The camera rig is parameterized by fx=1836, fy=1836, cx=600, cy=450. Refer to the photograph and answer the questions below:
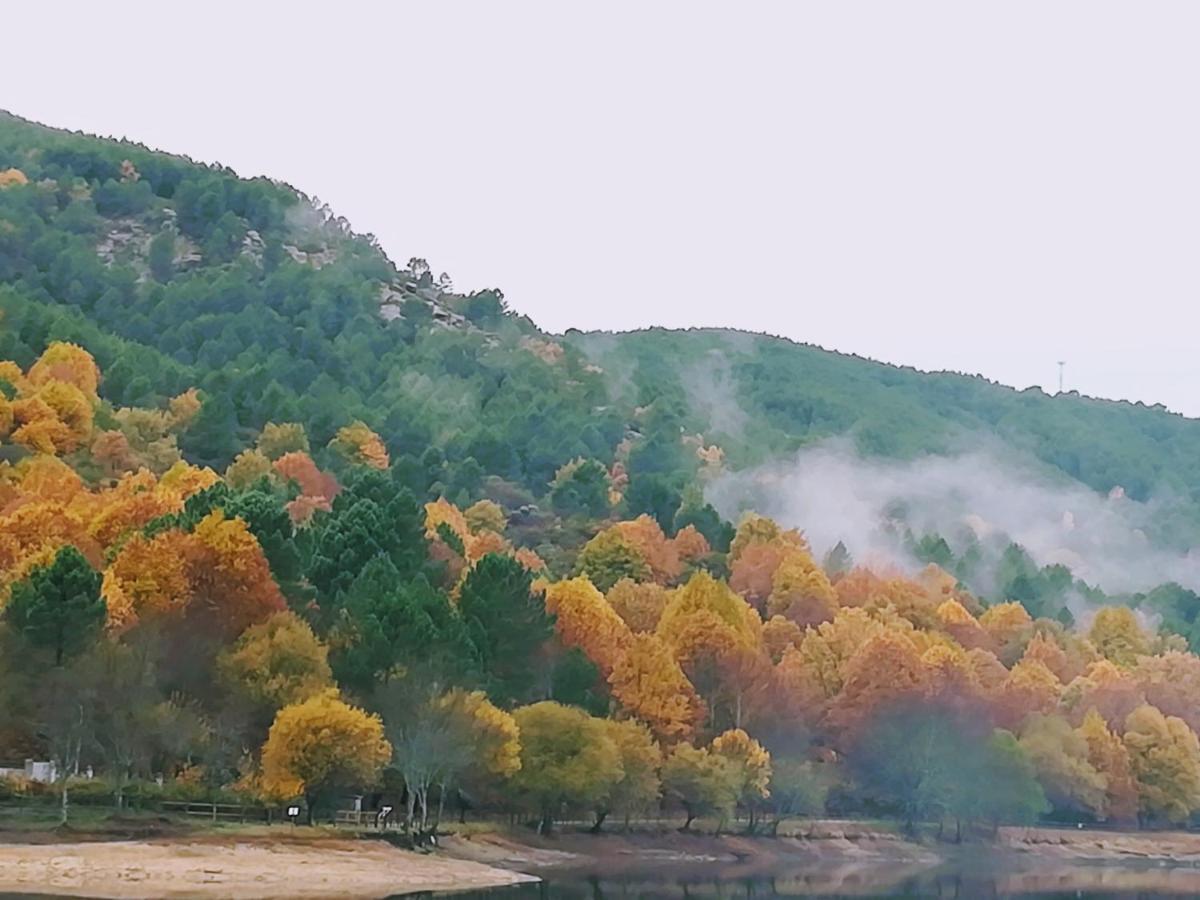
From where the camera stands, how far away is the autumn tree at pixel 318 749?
89062mm

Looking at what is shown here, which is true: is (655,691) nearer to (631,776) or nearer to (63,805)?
(631,776)

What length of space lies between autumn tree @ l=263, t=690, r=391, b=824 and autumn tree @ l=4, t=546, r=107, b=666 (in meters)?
10.5

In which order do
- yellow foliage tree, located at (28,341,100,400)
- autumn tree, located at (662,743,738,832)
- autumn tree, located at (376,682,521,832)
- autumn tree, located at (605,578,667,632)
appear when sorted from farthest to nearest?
1. yellow foliage tree, located at (28,341,100,400)
2. autumn tree, located at (605,578,667,632)
3. autumn tree, located at (662,743,738,832)
4. autumn tree, located at (376,682,521,832)

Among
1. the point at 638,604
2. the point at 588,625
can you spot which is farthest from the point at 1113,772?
the point at 588,625

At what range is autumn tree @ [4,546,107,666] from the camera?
282 feet

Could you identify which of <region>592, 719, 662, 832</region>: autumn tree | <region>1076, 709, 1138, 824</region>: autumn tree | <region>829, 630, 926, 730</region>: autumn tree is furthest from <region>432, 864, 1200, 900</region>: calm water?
<region>1076, 709, 1138, 824</region>: autumn tree

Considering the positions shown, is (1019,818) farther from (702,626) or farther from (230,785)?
(230,785)

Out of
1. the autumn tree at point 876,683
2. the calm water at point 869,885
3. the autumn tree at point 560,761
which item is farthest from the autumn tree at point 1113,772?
the autumn tree at point 560,761

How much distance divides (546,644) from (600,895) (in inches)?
1737

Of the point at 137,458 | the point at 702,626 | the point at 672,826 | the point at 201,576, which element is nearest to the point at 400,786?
the point at 201,576

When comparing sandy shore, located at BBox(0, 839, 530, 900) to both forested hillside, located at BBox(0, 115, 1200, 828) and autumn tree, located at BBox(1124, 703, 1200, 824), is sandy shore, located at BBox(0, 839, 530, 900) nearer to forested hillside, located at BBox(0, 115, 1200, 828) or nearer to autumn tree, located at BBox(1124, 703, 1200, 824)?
forested hillside, located at BBox(0, 115, 1200, 828)

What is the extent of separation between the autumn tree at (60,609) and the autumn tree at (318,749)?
1047cm

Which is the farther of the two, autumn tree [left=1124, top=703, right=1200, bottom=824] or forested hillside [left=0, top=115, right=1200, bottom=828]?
autumn tree [left=1124, top=703, right=1200, bottom=824]

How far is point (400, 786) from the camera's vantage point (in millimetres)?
102188
